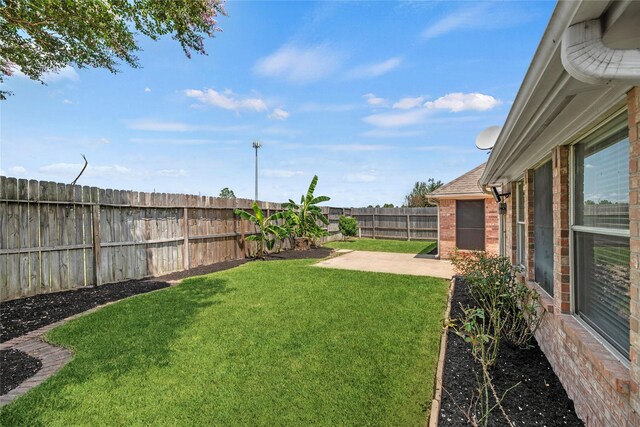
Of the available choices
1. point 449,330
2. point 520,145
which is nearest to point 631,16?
point 520,145

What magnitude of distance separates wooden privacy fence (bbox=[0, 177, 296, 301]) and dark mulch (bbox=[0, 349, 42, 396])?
2.80 meters

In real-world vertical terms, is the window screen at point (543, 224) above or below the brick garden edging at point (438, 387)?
above

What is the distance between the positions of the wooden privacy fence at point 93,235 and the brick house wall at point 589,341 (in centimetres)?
882

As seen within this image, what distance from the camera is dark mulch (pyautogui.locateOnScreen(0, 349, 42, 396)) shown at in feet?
10.8

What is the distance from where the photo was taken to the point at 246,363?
3.71 meters

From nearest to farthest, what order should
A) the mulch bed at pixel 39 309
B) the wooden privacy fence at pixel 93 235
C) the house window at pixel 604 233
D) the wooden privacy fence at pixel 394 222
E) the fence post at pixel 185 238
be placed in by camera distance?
the house window at pixel 604 233 → the mulch bed at pixel 39 309 → the wooden privacy fence at pixel 93 235 → the fence post at pixel 185 238 → the wooden privacy fence at pixel 394 222

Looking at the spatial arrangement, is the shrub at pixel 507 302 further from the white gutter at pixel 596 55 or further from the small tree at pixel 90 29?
the small tree at pixel 90 29

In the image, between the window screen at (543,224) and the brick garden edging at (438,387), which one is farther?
the window screen at (543,224)

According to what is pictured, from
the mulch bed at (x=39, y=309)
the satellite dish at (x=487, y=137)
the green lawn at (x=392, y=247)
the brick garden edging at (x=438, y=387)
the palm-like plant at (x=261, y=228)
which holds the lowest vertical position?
the green lawn at (x=392, y=247)

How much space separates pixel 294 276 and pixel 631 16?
7.95m

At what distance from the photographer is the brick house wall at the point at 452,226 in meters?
11.2

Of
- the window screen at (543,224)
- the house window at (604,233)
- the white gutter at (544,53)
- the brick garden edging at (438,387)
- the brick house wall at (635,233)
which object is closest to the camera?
the white gutter at (544,53)

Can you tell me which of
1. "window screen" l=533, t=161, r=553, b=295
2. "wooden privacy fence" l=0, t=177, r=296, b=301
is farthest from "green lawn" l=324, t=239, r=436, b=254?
"window screen" l=533, t=161, r=553, b=295

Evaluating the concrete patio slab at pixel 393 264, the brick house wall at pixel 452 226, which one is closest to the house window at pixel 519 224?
the concrete patio slab at pixel 393 264
